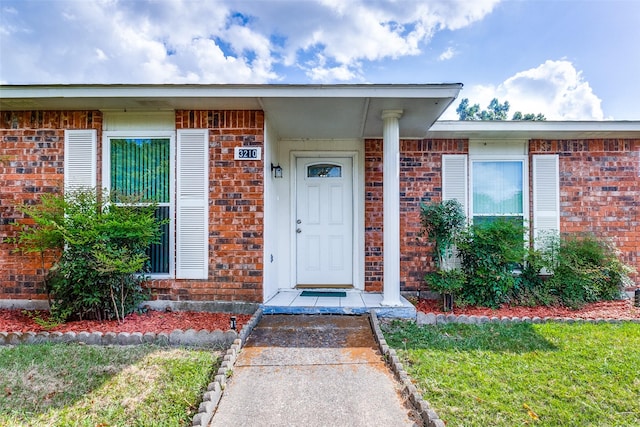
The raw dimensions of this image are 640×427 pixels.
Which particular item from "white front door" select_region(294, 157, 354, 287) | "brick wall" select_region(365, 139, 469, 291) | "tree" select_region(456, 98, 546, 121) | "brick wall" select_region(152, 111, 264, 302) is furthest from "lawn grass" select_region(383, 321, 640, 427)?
"tree" select_region(456, 98, 546, 121)

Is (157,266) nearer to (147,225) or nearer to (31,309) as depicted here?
(147,225)

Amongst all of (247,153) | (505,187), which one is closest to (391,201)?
(247,153)

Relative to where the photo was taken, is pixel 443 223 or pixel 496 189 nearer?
pixel 443 223

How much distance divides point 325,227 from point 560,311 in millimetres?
3404

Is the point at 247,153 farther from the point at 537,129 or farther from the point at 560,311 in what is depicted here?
the point at 560,311

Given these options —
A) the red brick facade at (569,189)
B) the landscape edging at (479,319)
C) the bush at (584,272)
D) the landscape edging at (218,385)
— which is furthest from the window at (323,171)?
the bush at (584,272)

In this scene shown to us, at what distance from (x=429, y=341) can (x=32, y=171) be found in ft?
17.2

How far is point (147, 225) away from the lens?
12.5 ft

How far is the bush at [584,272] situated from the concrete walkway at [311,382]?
3.07m

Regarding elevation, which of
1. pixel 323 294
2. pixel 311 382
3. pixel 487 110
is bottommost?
pixel 311 382

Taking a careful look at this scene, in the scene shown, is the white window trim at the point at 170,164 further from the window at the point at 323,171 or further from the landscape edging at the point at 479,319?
the landscape edging at the point at 479,319

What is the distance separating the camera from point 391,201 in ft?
13.6

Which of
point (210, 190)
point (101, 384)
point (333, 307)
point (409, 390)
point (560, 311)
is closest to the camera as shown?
point (409, 390)

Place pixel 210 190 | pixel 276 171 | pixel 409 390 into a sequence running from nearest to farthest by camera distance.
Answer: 1. pixel 409 390
2. pixel 210 190
3. pixel 276 171
